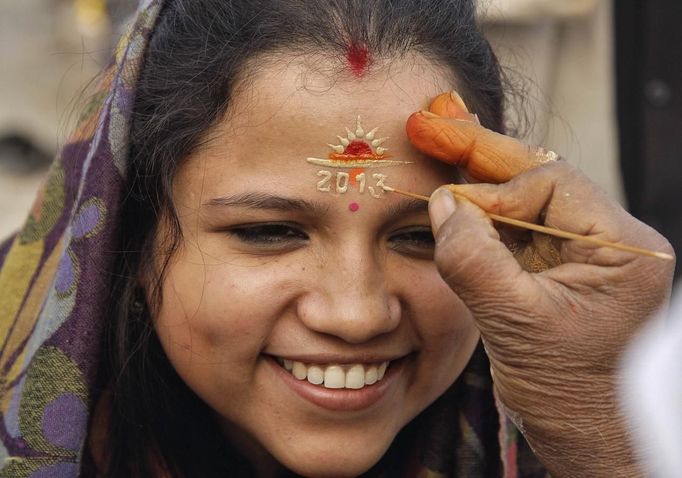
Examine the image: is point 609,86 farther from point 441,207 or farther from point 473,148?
point 441,207

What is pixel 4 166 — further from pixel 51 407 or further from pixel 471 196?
pixel 471 196

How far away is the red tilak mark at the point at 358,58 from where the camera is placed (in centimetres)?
191

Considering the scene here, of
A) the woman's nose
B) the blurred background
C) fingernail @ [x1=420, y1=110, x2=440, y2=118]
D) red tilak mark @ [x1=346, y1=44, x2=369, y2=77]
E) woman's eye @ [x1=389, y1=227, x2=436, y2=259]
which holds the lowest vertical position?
the woman's nose

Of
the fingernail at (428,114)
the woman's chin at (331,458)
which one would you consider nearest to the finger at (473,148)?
the fingernail at (428,114)

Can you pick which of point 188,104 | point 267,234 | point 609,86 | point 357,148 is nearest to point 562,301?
point 357,148

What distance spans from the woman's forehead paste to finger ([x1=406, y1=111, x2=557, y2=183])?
3.3 inches

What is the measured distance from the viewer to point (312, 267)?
6.19 ft

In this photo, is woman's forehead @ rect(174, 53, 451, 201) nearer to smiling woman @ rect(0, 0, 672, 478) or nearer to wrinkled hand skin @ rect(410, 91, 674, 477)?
smiling woman @ rect(0, 0, 672, 478)

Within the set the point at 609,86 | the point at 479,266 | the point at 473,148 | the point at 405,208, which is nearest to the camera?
the point at 479,266

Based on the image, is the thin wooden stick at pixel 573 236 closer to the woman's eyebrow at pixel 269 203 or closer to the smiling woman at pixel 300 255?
the smiling woman at pixel 300 255

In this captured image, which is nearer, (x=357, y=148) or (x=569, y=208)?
(x=569, y=208)

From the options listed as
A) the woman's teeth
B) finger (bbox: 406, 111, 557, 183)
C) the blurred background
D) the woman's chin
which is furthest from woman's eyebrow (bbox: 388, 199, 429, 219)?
the blurred background

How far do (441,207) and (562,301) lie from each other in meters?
0.26

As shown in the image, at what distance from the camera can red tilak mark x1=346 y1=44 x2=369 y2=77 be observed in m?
1.91
